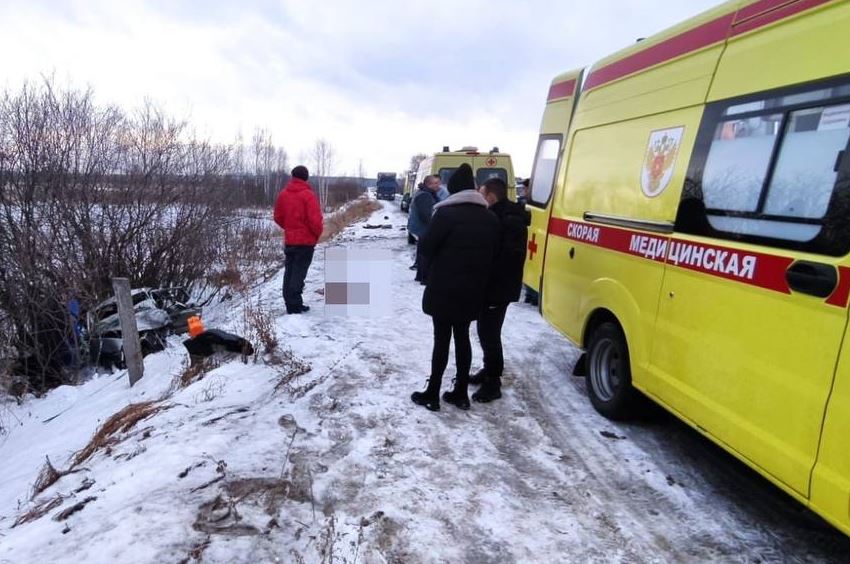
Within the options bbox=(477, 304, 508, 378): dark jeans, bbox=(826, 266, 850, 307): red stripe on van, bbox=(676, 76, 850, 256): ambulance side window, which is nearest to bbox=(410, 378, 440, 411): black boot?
bbox=(477, 304, 508, 378): dark jeans

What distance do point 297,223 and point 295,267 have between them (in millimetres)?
588

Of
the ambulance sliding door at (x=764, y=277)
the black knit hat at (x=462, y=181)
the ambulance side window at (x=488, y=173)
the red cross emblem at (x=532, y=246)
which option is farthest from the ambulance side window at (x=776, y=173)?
the ambulance side window at (x=488, y=173)

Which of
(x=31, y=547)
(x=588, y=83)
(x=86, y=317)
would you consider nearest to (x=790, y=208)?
(x=588, y=83)

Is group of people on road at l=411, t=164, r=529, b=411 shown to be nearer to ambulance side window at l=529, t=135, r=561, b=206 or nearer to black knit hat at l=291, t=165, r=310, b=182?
ambulance side window at l=529, t=135, r=561, b=206

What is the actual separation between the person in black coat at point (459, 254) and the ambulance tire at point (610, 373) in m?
1.05

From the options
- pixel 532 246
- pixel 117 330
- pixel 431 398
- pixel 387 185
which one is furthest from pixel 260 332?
pixel 387 185

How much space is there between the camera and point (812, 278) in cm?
226

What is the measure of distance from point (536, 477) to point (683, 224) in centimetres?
182

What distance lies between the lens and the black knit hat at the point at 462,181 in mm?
4036

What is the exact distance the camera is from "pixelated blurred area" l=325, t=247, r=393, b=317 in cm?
676

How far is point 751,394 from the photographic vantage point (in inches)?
103

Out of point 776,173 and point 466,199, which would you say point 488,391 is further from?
point 776,173

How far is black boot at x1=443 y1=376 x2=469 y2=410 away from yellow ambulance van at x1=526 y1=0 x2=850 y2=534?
1067 mm

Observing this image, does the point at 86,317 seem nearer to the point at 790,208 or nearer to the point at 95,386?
the point at 95,386
